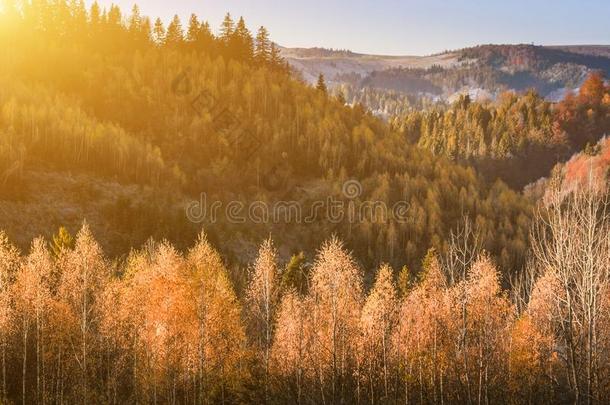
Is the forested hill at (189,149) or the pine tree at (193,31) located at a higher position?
the pine tree at (193,31)

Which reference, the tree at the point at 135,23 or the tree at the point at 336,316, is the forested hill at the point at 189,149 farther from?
the tree at the point at 336,316

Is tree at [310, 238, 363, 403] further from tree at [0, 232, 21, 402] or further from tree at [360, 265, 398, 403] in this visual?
tree at [0, 232, 21, 402]

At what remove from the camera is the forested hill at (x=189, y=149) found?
11788 centimetres

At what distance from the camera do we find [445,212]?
150 m

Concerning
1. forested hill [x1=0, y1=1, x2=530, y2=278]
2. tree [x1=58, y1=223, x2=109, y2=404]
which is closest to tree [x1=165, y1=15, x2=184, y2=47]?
forested hill [x1=0, y1=1, x2=530, y2=278]

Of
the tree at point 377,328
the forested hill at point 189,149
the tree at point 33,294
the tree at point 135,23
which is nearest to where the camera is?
the tree at point 33,294

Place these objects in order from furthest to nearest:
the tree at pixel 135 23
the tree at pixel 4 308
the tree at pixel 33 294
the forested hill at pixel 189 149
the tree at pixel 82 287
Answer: the tree at pixel 135 23 < the forested hill at pixel 189 149 < the tree at pixel 82 287 < the tree at pixel 33 294 < the tree at pixel 4 308

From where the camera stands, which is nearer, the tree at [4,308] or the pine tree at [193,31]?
the tree at [4,308]

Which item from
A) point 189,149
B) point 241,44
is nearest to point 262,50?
point 241,44

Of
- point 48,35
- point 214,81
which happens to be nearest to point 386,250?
point 214,81

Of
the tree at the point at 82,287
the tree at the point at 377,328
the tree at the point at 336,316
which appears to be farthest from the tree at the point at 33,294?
the tree at the point at 377,328

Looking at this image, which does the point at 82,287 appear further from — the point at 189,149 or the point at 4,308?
the point at 189,149

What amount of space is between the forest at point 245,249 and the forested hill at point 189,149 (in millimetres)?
584

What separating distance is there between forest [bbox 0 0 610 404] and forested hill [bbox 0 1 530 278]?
23.0 inches
